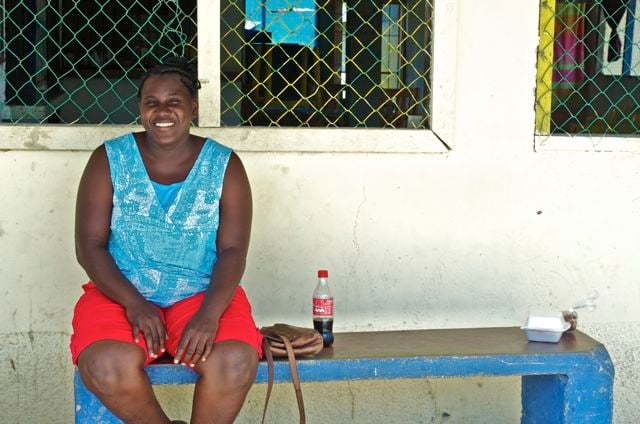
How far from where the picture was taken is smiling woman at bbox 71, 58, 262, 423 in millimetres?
2760

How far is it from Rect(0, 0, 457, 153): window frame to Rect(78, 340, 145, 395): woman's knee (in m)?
1.06

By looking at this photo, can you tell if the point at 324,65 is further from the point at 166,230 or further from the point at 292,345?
the point at 292,345

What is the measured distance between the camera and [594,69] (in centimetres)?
414

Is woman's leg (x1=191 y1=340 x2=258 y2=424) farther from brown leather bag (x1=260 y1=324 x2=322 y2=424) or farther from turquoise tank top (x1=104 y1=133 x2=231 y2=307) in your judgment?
turquoise tank top (x1=104 y1=133 x2=231 y2=307)

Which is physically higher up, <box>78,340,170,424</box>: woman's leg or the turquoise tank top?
the turquoise tank top

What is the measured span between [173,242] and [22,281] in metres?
0.82

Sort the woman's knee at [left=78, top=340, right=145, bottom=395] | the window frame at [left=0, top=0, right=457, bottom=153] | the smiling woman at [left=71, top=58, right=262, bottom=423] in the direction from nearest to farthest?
1. the woman's knee at [left=78, top=340, right=145, bottom=395]
2. the smiling woman at [left=71, top=58, right=262, bottom=423]
3. the window frame at [left=0, top=0, right=457, bottom=153]

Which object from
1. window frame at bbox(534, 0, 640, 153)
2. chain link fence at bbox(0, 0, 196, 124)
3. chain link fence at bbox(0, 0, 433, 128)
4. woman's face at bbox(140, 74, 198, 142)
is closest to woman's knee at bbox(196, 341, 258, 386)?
woman's face at bbox(140, 74, 198, 142)

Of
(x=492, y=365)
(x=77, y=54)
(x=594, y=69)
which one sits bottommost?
(x=492, y=365)

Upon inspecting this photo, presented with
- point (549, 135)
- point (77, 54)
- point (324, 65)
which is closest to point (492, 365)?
point (549, 135)

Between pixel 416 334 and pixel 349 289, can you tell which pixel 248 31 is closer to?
pixel 349 289

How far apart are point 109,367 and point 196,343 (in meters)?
0.26

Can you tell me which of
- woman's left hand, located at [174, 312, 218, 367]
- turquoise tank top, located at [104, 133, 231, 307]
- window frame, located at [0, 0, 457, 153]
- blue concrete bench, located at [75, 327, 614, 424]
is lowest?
blue concrete bench, located at [75, 327, 614, 424]

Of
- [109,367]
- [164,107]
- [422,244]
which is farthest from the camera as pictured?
[422,244]
